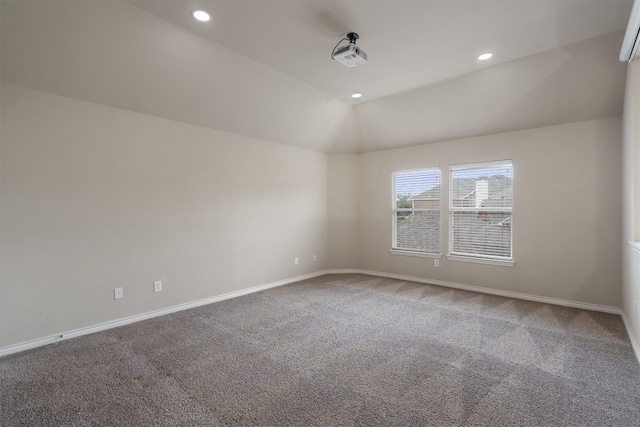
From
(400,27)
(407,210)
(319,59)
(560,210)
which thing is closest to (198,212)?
(319,59)

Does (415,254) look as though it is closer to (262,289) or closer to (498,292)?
(498,292)

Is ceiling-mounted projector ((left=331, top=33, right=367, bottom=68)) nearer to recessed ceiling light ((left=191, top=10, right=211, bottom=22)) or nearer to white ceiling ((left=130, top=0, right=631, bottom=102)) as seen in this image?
white ceiling ((left=130, top=0, right=631, bottom=102))

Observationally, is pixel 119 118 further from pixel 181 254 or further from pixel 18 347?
pixel 18 347

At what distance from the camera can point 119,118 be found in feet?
11.0

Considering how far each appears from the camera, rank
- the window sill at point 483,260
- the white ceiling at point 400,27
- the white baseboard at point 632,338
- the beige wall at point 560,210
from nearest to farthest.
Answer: the white ceiling at point 400,27 → the white baseboard at point 632,338 → the beige wall at point 560,210 → the window sill at point 483,260

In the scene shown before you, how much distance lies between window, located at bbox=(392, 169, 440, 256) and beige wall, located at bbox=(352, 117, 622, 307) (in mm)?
235

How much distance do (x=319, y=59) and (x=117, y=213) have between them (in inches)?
113

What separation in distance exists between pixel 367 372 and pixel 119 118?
12.1ft

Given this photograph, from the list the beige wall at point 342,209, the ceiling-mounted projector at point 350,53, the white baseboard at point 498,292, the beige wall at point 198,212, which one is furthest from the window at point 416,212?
the ceiling-mounted projector at point 350,53

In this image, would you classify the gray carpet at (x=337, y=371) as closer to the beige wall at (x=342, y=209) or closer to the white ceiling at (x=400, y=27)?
the beige wall at (x=342, y=209)

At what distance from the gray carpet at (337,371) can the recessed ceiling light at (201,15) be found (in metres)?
2.99

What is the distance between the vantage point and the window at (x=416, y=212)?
524 centimetres

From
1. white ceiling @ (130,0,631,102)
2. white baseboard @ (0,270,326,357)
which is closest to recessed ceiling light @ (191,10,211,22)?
white ceiling @ (130,0,631,102)

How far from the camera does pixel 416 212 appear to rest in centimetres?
546
